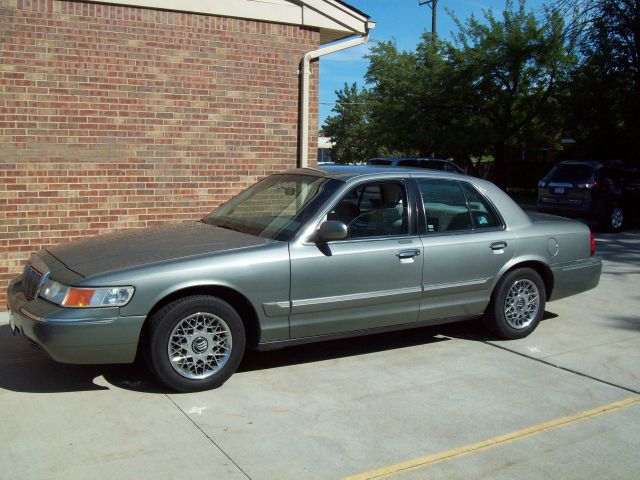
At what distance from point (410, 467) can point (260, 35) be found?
20.1 feet

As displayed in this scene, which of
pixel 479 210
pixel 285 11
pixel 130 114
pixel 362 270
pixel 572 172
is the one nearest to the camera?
pixel 362 270

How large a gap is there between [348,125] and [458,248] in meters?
53.2

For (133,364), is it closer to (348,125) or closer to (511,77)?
(511,77)

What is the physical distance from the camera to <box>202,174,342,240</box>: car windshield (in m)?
5.59

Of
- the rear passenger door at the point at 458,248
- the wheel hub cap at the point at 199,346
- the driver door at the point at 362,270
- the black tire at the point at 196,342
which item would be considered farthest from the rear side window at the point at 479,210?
the wheel hub cap at the point at 199,346

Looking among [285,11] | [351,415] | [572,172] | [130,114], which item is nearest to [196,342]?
[351,415]

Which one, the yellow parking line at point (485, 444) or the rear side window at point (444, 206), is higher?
the rear side window at point (444, 206)

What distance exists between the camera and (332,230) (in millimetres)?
5289

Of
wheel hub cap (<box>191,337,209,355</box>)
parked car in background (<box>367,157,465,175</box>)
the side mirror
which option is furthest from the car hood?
parked car in background (<box>367,157,465,175</box>)

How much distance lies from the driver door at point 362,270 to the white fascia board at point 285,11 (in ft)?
11.8

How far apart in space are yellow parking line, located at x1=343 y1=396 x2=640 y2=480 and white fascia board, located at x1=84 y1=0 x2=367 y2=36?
5844mm

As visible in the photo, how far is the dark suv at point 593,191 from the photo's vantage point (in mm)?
15641

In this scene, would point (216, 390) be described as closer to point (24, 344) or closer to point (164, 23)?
point (24, 344)

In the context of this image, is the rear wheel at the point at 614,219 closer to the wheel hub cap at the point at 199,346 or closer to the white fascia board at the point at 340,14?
the white fascia board at the point at 340,14
